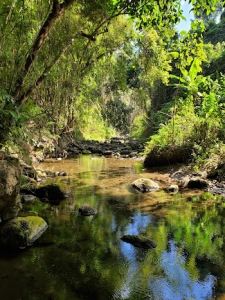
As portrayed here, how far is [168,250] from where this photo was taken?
4.10m

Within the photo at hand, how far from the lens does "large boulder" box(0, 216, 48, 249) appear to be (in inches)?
157

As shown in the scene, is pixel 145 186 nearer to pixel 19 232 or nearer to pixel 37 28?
pixel 19 232

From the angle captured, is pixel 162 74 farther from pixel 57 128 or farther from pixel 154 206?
pixel 154 206

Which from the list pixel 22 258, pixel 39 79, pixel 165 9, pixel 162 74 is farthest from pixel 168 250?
pixel 162 74

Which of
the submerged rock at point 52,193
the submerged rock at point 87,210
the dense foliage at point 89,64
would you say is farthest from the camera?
the submerged rock at point 52,193

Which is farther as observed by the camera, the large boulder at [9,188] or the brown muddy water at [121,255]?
the large boulder at [9,188]

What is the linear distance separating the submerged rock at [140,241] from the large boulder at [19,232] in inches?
51.3

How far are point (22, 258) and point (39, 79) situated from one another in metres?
3.90

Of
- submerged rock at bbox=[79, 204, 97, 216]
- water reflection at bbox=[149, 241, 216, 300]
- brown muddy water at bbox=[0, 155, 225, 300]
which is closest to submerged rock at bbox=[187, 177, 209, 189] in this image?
brown muddy water at bbox=[0, 155, 225, 300]

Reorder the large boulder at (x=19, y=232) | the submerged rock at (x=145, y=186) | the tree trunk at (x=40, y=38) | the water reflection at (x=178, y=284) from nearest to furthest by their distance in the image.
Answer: the water reflection at (x=178, y=284) < the large boulder at (x=19, y=232) < the tree trunk at (x=40, y=38) < the submerged rock at (x=145, y=186)

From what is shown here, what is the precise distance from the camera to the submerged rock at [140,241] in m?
4.20

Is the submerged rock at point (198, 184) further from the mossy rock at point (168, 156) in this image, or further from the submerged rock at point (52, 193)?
the submerged rock at point (52, 193)

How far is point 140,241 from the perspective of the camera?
425 centimetres

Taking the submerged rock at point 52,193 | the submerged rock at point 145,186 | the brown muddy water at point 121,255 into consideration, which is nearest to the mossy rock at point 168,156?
the submerged rock at point 145,186
